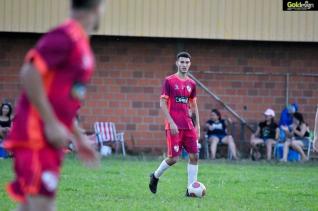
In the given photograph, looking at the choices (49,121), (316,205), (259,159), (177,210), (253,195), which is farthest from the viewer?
(259,159)

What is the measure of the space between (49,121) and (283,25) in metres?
18.6

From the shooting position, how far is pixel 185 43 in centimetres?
2294

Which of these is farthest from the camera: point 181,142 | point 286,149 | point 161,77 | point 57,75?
point 161,77

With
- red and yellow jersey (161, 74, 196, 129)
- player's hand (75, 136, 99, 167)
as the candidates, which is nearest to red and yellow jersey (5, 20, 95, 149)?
player's hand (75, 136, 99, 167)

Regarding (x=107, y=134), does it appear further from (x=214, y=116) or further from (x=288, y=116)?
(x=288, y=116)

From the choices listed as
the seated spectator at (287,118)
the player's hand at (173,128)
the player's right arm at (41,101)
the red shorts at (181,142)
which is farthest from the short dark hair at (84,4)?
the seated spectator at (287,118)

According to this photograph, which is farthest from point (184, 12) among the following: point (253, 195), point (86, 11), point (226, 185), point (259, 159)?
point (86, 11)

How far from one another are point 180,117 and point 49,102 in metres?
7.24

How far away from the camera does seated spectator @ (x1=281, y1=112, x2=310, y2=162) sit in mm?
21453

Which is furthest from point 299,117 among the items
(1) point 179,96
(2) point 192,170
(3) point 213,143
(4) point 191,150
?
(2) point 192,170

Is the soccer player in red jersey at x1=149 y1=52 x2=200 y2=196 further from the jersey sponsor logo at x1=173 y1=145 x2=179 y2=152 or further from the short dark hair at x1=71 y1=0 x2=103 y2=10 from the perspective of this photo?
the short dark hair at x1=71 y1=0 x2=103 y2=10

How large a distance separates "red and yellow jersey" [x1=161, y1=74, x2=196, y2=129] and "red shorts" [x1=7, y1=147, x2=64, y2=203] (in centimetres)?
717

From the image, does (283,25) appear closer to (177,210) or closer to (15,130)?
(177,210)

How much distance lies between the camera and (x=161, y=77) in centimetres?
2283
